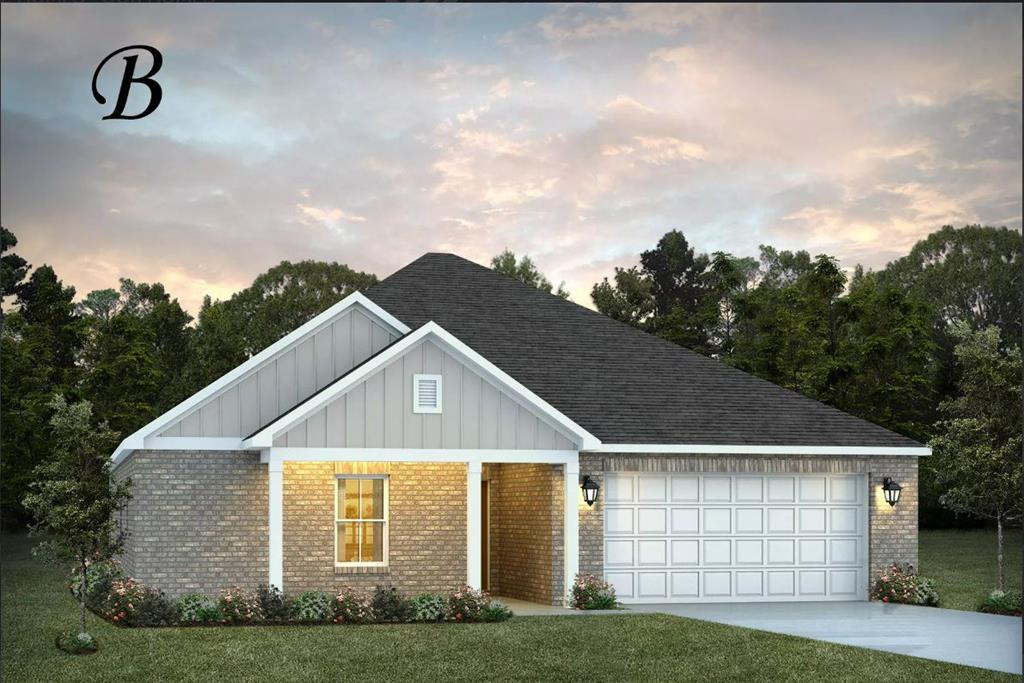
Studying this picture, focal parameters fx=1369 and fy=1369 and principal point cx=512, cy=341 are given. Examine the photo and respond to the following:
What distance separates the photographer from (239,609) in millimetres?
21172

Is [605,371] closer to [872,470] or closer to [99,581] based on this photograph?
[872,470]

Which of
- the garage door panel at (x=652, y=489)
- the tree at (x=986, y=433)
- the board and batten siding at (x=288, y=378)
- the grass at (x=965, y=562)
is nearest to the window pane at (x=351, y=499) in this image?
the board and batten siding at (x=288, y=378)

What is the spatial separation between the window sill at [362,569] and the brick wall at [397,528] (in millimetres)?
17

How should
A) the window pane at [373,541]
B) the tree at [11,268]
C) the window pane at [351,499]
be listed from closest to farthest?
the window pane at [373,541] → the window pane at [351,499] → the tree at [11,268]

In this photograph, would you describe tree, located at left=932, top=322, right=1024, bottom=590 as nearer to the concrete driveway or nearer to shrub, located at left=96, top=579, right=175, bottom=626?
the concrete driveway

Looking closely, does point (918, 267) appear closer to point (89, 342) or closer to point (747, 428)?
point (89, 342)

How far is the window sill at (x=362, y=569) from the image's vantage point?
23.1 meters

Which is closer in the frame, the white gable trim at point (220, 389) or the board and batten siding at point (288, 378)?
the white gable trim at point (220, 389)

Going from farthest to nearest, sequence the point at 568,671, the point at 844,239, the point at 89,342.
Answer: the point at 844,239 → the point at 89,342 → the point at 568,671

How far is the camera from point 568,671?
16641 millimetres

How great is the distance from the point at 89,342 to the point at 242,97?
26566 millimetres

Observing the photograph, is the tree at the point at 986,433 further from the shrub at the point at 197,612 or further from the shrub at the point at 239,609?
the shrub at the point at 197,612

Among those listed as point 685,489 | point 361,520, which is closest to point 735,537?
point 685,489

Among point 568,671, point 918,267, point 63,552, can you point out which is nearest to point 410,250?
point 63,552
